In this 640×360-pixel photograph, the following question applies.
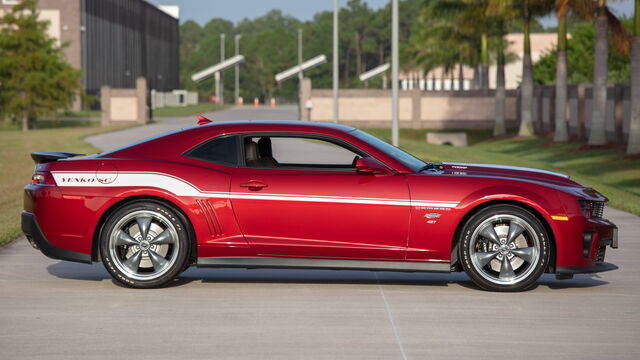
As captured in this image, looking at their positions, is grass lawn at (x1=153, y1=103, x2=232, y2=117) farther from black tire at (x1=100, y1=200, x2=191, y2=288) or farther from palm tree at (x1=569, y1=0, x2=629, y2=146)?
black tire at (x1=100, y1=200, x2=191, y2=288)

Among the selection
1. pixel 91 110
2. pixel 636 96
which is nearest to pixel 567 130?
pixel 636 96

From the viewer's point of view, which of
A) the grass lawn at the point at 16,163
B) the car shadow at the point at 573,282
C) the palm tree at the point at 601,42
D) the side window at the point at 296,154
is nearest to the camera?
the side window at the point at 296,154

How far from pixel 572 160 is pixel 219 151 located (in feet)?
99.7

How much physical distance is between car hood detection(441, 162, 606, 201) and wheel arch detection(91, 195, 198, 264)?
2.28m

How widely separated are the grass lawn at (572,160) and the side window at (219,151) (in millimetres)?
9742

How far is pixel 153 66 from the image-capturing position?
129500mm

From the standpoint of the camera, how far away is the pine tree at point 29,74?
6228 cm

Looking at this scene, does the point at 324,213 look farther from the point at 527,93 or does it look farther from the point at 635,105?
the point at 527,93

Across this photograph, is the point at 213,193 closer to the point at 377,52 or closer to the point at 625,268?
the point at 625,268

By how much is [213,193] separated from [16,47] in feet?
188

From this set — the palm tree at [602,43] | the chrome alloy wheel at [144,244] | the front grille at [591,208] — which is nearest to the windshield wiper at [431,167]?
the front grille at [591,208]

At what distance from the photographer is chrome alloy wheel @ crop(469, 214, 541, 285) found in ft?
31.4

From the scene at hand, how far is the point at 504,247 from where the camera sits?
31.4 feet

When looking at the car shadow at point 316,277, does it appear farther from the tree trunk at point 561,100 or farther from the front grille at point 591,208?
the tree trunk at point 561,100
